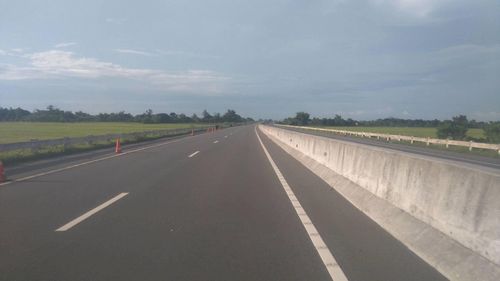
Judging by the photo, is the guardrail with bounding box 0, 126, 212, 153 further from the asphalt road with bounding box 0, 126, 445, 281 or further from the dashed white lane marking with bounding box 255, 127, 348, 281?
the dashed white lane marking with bounding box 255, 127, 348, 281

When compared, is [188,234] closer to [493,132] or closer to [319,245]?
[319,245]

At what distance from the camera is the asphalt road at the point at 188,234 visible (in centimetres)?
583

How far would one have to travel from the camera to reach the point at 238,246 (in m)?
6.96

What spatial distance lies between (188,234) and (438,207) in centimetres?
359

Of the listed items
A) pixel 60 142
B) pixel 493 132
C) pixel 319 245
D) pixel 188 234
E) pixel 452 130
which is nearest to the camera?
pixel 319 245

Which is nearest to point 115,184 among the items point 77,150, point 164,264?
point 164,264

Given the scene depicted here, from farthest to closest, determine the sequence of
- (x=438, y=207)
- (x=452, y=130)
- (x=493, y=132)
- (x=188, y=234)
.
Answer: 1. (x=452, y=130)
2. (x=493, y=132)
3. (x=188, y=234)
4. (x=438, y=207)

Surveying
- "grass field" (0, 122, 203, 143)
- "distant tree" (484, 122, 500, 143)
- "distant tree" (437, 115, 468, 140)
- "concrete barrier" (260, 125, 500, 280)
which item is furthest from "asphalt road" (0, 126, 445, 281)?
"distant tree" (437, 115, 468, 140)

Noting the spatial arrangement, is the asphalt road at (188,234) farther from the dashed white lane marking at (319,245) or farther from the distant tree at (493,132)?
the distant tree at (493,132)

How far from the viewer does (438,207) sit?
21.6ft

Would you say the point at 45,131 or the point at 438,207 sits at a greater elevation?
the point at 438,207

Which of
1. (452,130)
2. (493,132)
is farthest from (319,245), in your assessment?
(452,130)

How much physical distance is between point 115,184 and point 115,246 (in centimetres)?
684

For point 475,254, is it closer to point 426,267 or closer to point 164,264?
point 426,267
